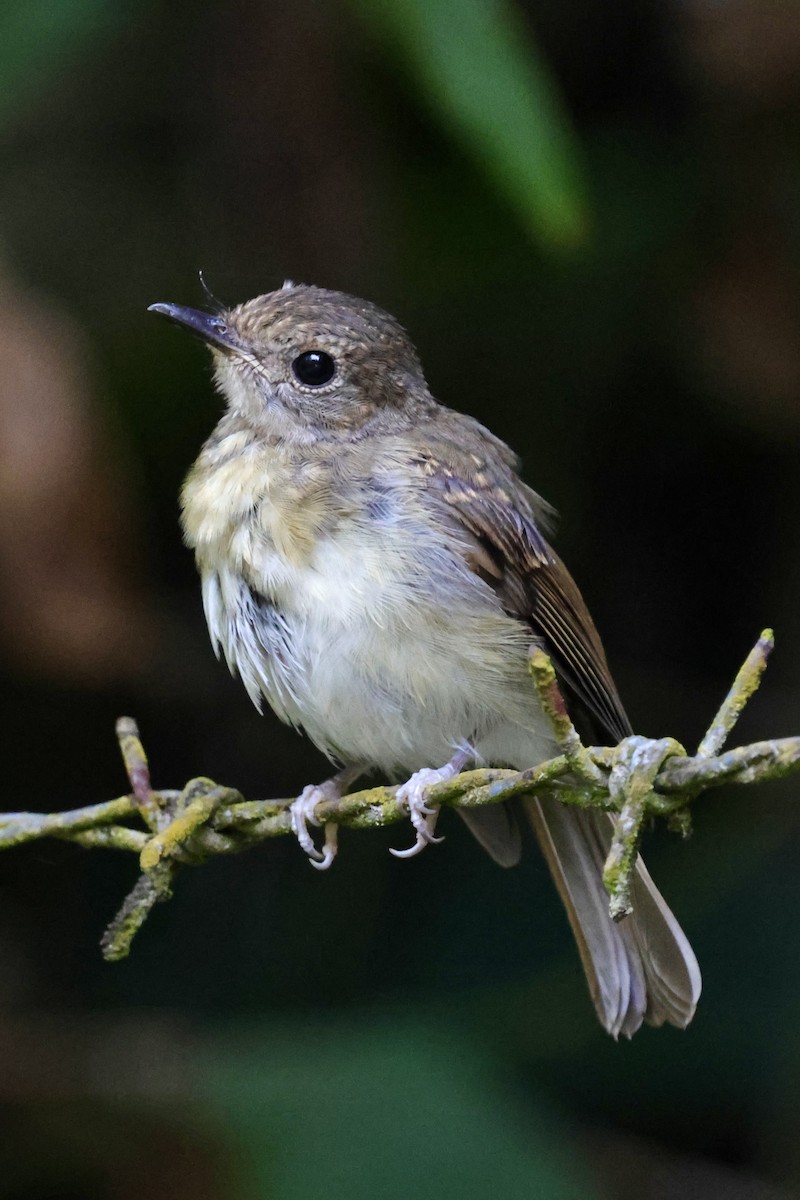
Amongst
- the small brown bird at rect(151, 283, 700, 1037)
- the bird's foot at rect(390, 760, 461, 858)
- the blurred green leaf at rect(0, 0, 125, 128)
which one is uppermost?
the blurred green leaf at rect(0, 0, 125, 128)

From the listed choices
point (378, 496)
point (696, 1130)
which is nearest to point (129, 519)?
point (378, 496)

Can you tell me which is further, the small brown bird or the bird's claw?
the small brown bird

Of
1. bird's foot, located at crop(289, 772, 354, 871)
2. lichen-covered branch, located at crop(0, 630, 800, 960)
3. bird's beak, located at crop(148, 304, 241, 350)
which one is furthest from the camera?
bird's beak, located at crop(148, 304, 241, 350)

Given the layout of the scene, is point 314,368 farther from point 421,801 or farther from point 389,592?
point 421,801

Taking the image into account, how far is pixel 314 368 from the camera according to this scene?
3.60 metres

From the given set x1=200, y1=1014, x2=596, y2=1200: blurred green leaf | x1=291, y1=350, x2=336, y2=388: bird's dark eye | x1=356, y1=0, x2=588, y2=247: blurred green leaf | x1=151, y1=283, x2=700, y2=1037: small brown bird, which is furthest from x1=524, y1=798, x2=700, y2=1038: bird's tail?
x1=356, y1=0, x2=588, y2=247: blurred green leaf

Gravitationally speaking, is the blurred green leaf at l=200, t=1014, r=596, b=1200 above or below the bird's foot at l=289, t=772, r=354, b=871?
below

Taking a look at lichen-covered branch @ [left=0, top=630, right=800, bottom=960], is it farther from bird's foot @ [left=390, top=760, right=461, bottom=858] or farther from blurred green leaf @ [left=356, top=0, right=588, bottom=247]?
blurred green leaf @ [left=356, top=0, right=588, bottom=247]

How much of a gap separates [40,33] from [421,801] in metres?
2.02

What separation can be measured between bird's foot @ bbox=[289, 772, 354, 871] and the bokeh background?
A: 694 millimetres

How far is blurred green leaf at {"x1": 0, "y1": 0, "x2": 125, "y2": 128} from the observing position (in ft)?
11.1

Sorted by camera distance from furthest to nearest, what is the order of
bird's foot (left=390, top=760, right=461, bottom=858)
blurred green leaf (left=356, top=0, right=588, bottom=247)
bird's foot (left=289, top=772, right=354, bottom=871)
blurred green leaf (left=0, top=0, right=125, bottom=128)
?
1. blurred green leaf (left=0, top=0, right=125, bottom=128)
2. blurred green leaf (left=356, top=0, right=588, bottom=247)
3. bird's foot (left=289, top=772, right=354, bottom=871)
4. bird's foot (left=390, top=760, right=461, bottom=858)

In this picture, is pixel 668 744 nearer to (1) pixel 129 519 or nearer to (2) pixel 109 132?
(1) pixel 129 519

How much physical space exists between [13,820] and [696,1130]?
2.54m
